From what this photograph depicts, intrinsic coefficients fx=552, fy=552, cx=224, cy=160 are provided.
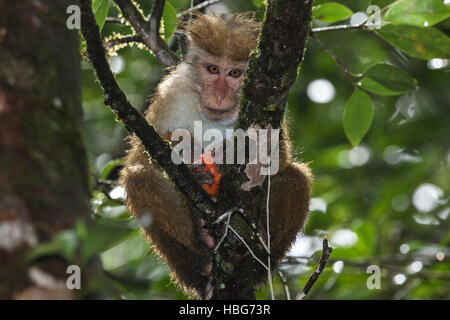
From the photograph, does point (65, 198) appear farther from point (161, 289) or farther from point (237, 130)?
point (161, 289)

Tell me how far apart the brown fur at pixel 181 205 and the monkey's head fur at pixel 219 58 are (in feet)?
0.80

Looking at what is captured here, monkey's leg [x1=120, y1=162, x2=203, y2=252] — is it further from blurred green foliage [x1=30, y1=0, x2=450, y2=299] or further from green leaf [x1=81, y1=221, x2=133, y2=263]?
green leaf [x1=81, y1=221, x2=133, y2=263]

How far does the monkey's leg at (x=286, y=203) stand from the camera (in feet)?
14.6

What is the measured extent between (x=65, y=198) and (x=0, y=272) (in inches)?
12.7

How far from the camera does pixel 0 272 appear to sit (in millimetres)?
1675

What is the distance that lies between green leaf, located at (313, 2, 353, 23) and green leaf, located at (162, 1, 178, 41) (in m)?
1.14

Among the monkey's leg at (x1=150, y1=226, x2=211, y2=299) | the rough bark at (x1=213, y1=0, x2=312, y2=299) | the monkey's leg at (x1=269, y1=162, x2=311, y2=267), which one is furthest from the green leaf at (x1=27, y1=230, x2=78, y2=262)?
the monkey's leg at (x1=269, y1=162, x2=311, y2=267)

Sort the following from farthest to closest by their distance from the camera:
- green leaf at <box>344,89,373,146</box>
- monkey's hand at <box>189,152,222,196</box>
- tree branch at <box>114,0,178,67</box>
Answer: tree branch at <box>114,0,178,67</box> → green leaf at <box>344,89,373,146</box> → monkey's hand at <box>189,152,222,196</box>

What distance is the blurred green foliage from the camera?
14.4 feet

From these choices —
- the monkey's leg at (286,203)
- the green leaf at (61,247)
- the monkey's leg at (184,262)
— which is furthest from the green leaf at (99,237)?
the monkey's leg at (286,203)

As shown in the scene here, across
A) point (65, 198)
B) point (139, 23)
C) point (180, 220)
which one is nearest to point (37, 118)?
point (65, 198)

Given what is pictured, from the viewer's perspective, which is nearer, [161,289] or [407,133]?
[161,289]

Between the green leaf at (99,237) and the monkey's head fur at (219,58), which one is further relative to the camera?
the monkey's head fur at (219,58)

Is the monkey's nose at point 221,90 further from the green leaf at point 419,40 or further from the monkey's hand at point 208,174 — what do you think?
the green leaf at point 419,40
